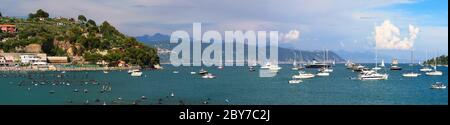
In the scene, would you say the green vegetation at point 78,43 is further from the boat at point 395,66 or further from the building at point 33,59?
the boat at point 395,66

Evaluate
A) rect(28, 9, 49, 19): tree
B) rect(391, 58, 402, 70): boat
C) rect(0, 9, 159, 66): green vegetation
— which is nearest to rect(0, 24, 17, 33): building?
rect(0, 9, 159, 66): green vegetation

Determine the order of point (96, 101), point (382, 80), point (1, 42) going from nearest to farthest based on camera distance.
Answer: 1. point (96, 101)
2. point (382, 80)
3. point (1, 42)

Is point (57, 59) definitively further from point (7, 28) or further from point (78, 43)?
point (7, 28)

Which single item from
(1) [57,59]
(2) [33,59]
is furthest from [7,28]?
(2) [33,59]

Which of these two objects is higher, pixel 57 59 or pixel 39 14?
pixel 39 14

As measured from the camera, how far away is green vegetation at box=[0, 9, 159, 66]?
104062mm

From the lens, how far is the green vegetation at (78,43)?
10406 cm

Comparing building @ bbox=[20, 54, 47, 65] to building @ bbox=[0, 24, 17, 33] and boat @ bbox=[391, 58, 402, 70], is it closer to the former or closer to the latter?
building @ bbox=[0, 24, 17, 33]

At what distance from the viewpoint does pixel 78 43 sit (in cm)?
10912
